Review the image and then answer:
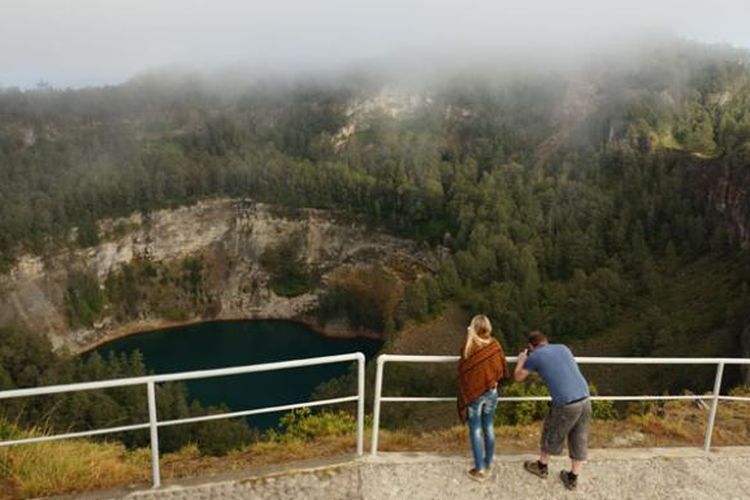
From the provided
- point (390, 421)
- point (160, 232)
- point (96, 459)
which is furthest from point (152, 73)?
point (96, 459)

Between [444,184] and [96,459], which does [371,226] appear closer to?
[444,184]

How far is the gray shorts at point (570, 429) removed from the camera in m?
7.89

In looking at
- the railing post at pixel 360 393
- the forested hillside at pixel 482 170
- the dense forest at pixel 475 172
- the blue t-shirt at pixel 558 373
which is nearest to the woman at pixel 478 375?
the blue t-shirt at pixel 558 373

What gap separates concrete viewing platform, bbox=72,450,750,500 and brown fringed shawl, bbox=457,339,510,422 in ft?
3.58

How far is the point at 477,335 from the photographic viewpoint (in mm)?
7980

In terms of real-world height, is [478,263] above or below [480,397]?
below

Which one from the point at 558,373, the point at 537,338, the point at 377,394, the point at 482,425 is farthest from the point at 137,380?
the point at 558,373

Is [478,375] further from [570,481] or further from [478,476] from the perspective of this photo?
[570,481]

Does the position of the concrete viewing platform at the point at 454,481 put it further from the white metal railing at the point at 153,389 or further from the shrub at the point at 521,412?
the shrub at the point at 521,412

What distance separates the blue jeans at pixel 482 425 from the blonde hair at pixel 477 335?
0.55 meters

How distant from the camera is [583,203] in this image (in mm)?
79812

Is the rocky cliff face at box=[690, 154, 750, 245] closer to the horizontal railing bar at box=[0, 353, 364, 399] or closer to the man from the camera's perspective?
the man

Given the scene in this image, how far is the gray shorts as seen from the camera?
7.89m

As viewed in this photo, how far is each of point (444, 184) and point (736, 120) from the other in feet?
129
